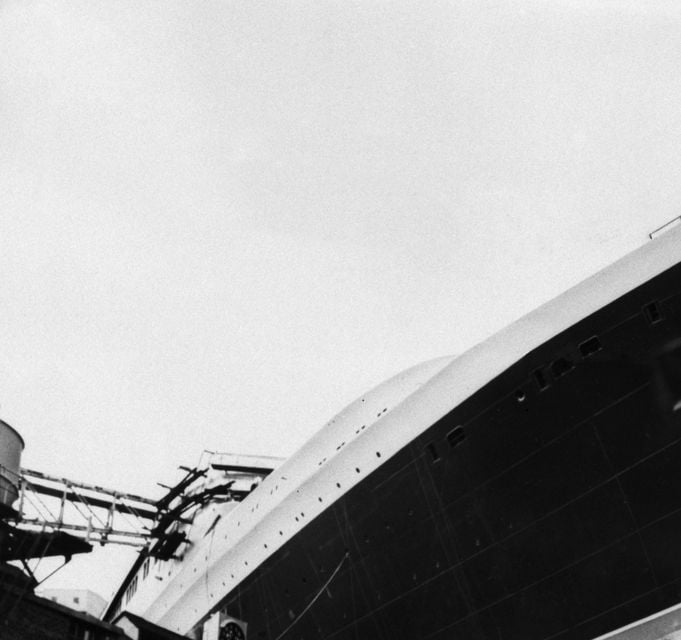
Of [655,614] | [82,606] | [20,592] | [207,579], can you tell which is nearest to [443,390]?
[655,614]

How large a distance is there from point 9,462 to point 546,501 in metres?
10.7

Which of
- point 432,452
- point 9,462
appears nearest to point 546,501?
point 432,452

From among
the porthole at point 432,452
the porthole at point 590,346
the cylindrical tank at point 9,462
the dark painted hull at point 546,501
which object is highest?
the cylindrical tank at point 9,462

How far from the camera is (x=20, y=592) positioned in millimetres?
10516

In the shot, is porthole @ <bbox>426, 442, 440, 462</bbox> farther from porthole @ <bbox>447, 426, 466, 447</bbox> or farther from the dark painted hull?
porthole @ <bbox>447, 426, 466, 447</bbox>

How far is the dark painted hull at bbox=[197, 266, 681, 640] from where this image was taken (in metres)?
11.0

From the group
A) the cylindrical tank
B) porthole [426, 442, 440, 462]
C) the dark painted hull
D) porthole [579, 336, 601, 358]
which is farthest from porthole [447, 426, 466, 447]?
the cylindrical tank

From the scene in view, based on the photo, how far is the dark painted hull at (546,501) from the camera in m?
11.0

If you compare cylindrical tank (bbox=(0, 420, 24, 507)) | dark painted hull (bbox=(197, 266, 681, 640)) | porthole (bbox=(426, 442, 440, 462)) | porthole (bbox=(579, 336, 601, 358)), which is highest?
cylindrical tank (bbox=(0, 420, 24, 507))

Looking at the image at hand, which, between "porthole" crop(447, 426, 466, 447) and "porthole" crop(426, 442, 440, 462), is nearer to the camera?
"porthole" crop(447, 426, 466, 447)

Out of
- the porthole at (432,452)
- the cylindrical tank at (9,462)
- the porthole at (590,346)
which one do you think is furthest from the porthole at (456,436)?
the cylindrical tank at (9,462)

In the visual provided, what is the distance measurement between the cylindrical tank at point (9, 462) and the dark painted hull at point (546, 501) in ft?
23.4

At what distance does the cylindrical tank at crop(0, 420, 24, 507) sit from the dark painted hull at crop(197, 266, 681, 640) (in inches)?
281

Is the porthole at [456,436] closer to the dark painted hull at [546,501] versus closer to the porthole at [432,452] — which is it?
the dark painted hull at [546,501]
